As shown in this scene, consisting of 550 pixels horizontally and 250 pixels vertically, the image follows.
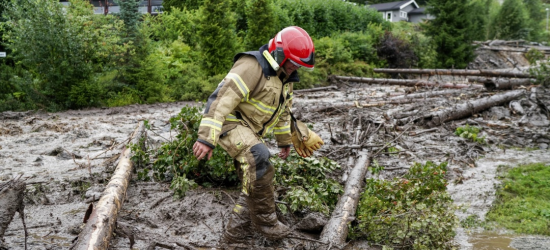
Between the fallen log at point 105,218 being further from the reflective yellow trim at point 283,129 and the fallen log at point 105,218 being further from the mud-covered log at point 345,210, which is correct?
the mud-covered log at point 345,210

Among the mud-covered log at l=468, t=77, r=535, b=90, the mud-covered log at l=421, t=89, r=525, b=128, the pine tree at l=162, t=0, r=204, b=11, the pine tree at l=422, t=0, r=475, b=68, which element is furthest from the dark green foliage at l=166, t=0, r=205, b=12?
the mud-covered log at l=421, t=89, r=525, b=128

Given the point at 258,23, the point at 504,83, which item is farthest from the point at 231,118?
the point at 258,23

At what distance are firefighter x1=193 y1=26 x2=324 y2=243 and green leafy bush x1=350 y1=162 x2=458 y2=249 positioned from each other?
3.07 ft

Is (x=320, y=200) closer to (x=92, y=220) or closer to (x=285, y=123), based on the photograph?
(x=285, y=123)

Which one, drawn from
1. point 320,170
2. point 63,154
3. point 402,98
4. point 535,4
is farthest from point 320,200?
point 535,4

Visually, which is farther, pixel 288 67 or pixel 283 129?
pixel 283 129

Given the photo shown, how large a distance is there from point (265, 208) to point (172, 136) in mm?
4784

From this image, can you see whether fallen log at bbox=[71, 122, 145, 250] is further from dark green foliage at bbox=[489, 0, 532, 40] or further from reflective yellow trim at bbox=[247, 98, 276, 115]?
dark green foliage at bbox=[489, 0, 532, 40]

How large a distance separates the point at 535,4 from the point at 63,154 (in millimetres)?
60007

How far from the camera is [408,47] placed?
25516mm

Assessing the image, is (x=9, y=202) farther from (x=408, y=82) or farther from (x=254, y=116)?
(x=408, y=82)

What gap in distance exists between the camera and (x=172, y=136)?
8.25m

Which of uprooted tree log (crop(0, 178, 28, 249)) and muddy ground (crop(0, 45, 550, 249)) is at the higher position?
uprooted tree log (crop(0, 178, 28, 249))

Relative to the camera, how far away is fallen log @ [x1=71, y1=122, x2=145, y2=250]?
3.27 m
